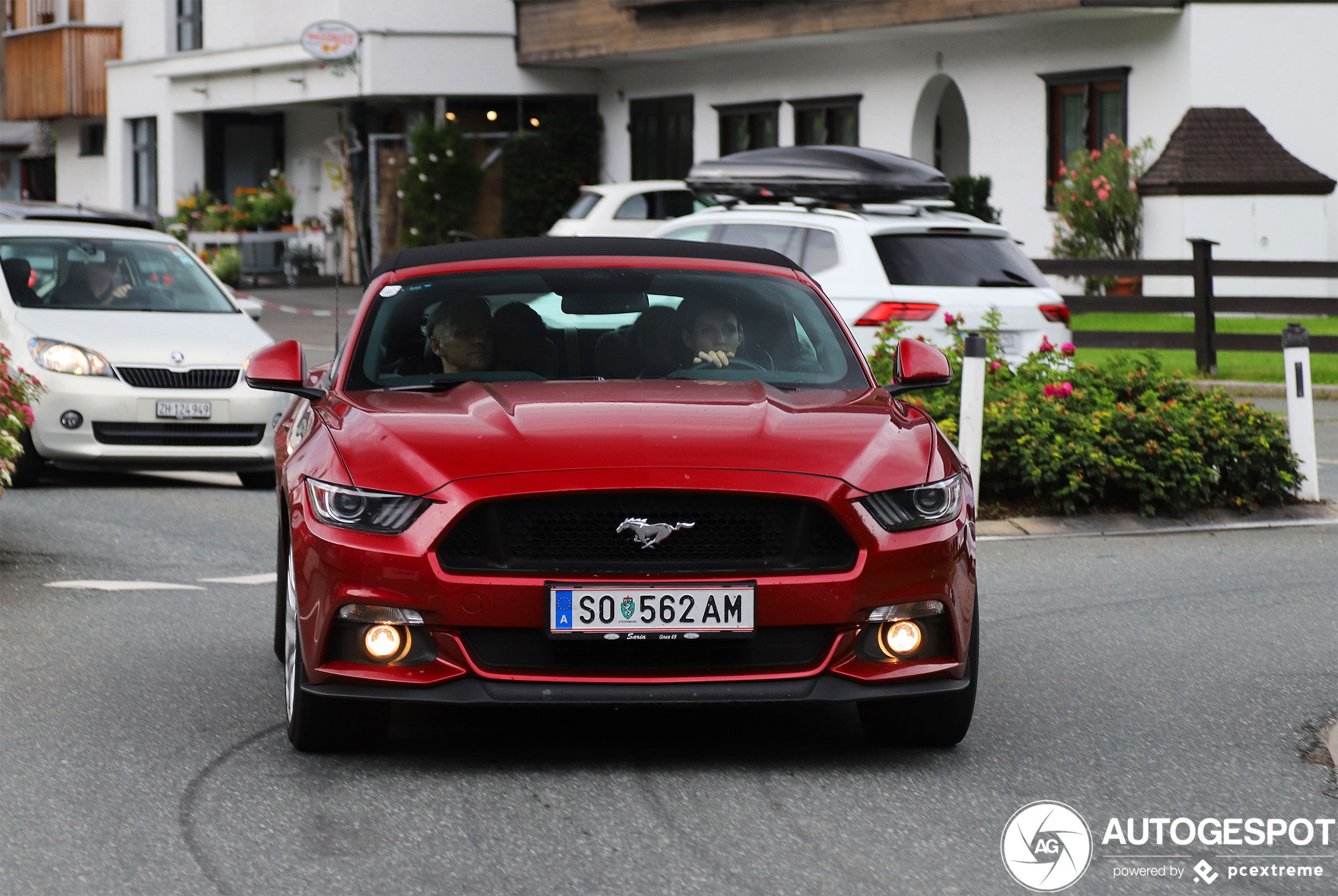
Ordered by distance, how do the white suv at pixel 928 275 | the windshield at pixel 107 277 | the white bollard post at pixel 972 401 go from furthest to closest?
the white suv at pixel 928 275 < the windshield at pixel 107 277 < the white bollard post at pixel 972 401

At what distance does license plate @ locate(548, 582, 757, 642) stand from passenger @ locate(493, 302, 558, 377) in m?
1.29

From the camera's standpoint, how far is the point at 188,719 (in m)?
6.22

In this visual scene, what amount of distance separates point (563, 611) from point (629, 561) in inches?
8.5

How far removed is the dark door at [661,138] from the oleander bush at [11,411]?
24.7 metres

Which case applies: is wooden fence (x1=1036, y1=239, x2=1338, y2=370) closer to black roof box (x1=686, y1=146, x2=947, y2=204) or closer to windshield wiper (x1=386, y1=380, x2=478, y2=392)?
black roof box (x1=686, y1=146, x2=947, y2=204)

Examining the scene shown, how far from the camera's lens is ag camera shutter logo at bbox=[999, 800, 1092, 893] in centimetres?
461

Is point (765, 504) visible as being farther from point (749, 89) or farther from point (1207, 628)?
point (749, 89)

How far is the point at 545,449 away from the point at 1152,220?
20.9 m

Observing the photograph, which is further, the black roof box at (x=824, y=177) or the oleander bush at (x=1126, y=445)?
the black roof box at (x=824, y=177)

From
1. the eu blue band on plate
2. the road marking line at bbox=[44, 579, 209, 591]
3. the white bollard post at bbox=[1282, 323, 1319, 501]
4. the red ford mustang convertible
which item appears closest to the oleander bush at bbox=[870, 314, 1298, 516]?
the white bollard post at bbox=[1282, 323, 1319, 501]

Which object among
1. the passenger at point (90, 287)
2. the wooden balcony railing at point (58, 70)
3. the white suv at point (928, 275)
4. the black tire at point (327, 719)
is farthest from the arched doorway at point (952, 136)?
the black tire at point (327, 719)

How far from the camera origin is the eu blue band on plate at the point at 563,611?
17.3 ft

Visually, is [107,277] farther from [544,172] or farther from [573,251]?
[544,172]

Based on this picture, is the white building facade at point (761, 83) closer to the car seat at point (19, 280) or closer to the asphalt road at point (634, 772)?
the car seat at point (19, 280)
